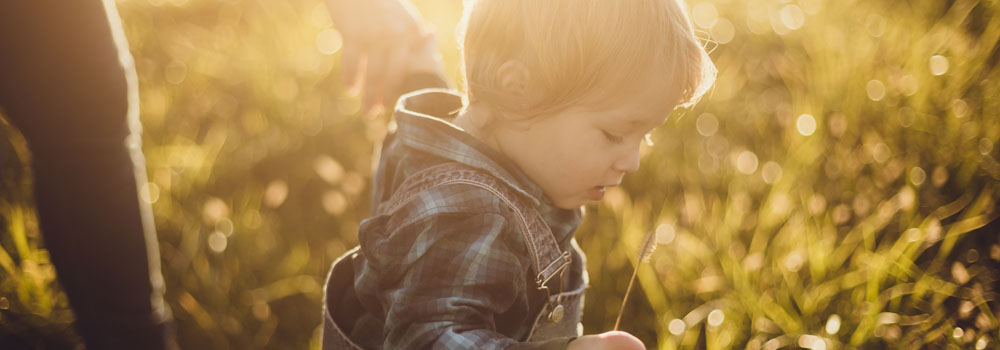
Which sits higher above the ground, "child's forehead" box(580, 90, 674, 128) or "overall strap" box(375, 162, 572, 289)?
"child's forehead" box(580, 90, 674, 128)

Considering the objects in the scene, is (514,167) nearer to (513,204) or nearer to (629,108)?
(513,204)

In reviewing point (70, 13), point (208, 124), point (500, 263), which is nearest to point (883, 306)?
point (500, 263)

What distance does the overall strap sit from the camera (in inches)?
45.0

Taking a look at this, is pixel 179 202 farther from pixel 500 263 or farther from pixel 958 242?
pixel 958 242

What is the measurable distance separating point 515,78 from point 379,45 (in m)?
0.58

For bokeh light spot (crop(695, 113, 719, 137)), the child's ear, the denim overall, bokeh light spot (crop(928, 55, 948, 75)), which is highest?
the child's ear

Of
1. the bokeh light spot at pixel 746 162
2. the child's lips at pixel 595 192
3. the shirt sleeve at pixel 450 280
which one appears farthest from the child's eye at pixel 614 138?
the bokeh light spot at pixel 746 162

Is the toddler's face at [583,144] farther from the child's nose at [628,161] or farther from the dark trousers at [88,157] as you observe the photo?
the dark trousers at [88,157]

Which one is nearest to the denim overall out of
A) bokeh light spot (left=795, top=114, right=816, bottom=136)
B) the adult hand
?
the adult hand

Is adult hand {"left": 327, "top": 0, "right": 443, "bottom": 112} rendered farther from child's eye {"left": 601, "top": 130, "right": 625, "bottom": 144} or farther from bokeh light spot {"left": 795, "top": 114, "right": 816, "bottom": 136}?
bokeh light spot {"left": 795, "top": 114, "right": 816, "bottom": 136}

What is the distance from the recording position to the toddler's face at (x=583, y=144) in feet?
3.74

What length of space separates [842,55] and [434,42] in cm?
160

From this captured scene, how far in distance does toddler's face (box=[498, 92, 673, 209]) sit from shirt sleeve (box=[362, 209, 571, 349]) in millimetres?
152

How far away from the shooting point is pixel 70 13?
130 centimetres
